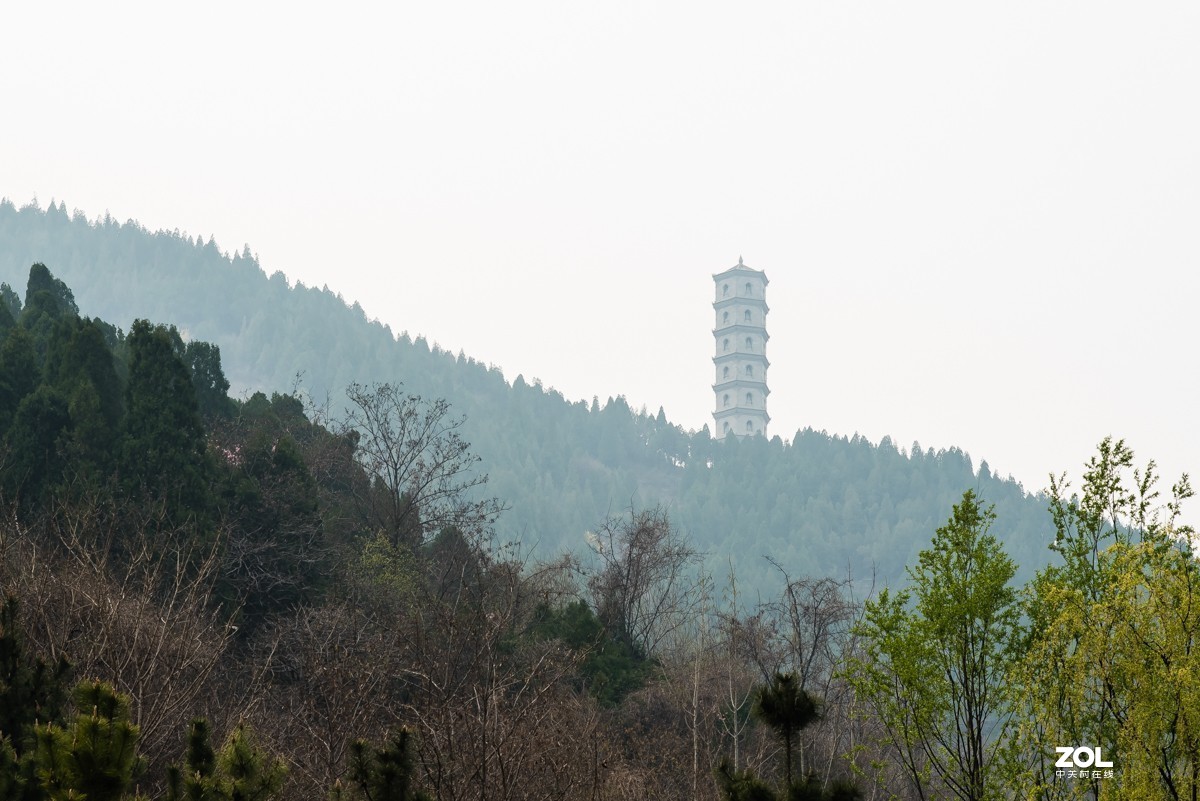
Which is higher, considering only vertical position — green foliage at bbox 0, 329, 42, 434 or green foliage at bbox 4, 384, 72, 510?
green foliage at bbox 0, 329, 42, 434

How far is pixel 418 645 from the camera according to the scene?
45.5 ft

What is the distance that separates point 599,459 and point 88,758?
118516mm

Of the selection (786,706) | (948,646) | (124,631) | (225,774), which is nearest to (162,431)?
(124,631)

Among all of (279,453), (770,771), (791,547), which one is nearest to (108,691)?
(770,771)

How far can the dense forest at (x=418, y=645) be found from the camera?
944 centimetres

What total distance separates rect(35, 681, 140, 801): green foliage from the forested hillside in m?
81.1

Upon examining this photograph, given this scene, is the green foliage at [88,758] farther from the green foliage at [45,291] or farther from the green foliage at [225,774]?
the green foliage at [45,291]

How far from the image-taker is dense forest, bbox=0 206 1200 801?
31.0 ft

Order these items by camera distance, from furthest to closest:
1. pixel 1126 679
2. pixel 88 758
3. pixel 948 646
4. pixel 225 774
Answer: pixel 948 646, pixel 1126 679, pixel 225 774, pixel 88 758

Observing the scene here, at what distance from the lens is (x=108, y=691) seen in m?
6.83

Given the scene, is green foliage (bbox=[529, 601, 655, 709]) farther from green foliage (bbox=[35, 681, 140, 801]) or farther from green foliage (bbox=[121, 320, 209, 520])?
green foliage (bbox=[35, 681, 140, 801])

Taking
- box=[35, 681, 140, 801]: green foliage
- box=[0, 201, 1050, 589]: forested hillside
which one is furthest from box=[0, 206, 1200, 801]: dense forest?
box=[0, 201, 1050, 589]: forested hillside

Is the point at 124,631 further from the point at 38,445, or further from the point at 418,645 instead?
the point at 38,445

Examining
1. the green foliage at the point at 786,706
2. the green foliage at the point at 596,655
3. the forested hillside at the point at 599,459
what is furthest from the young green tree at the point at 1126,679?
the forested hillside at the point at 599,459
